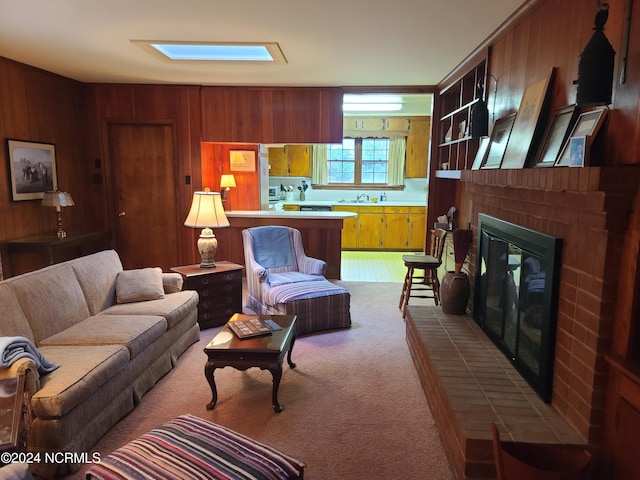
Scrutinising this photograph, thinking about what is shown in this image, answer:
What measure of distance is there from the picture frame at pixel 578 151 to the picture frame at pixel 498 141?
3.08 feet

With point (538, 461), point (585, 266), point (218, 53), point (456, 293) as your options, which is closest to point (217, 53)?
point (218, 53)

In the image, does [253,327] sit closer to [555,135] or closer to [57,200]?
[555,135]

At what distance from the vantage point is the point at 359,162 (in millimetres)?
8453

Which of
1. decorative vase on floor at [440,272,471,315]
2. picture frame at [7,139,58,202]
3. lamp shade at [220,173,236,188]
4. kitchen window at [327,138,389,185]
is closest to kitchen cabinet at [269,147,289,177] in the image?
kitchen window at [327,138,389,185]

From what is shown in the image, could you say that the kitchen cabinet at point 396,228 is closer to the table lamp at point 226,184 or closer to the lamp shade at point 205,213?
the table lamp at point 226,184

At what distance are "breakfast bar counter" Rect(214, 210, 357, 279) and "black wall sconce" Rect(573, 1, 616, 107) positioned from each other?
3.85m

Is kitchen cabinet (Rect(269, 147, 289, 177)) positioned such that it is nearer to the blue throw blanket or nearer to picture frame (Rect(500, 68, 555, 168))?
picture frame (Rect(500, 68, 555, 168))

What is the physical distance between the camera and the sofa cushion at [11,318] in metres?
2.42

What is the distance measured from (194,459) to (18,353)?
3.49ft

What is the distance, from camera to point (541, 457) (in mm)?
1838

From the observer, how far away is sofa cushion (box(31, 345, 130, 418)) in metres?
2.02

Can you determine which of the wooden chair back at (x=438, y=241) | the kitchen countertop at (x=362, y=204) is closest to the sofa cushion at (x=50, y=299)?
the wooden chair back at (x=438, y=241)

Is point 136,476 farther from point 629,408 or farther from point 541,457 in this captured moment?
point 629,408

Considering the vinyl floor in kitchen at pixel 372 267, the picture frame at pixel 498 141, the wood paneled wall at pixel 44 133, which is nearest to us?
the picture frame at pixel 498 141
